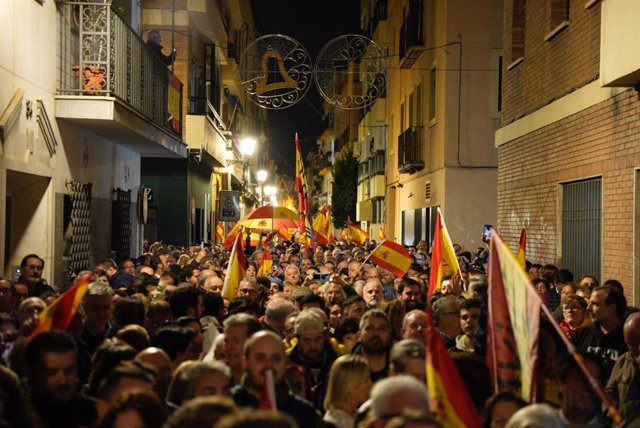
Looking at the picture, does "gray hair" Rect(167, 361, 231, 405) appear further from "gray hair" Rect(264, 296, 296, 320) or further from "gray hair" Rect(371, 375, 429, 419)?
"gray hair" Rect(264, 296, 296, 320)

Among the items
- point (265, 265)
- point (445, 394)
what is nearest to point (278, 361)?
point (445, 394)

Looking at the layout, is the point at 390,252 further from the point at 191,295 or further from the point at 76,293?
the point at 76,293

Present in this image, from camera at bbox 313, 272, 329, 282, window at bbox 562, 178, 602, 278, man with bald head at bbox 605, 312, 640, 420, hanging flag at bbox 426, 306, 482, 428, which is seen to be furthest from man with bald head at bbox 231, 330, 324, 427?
camera at bbox 313, 272, 329, 282

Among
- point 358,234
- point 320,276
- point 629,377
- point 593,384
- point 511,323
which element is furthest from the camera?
point 358,234

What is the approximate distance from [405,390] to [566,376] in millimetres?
1626

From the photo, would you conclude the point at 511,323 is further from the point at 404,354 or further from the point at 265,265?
the point at 265,265

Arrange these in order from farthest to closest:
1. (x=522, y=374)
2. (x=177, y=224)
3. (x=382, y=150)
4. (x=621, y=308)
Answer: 1. (x=382, y=150)
2. (x=177, y=224)
3. (x=621, y=308)
4. (x=522, y=374)

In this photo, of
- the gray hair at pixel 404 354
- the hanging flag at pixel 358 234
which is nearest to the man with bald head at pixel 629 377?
the gray hair at pixel 404 354

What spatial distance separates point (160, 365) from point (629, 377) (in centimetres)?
338

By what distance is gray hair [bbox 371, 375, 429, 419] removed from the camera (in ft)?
14.5

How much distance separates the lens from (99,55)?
15.2 m

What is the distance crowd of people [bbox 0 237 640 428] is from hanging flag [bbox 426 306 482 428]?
0.50 feet

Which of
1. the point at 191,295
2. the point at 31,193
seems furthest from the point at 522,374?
the point at 31,193

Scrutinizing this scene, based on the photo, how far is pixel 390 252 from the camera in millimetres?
14891
